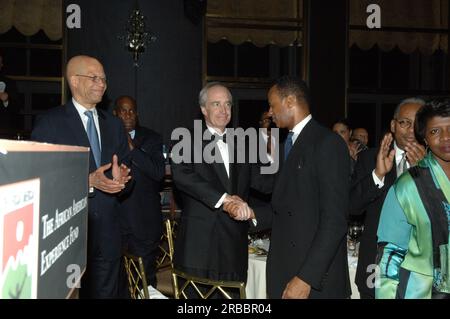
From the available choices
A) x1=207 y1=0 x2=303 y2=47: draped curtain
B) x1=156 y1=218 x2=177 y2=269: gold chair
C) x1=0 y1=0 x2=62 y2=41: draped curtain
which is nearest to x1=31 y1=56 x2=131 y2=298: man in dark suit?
x1=156 y1=218 x2=177 y2=269: gold chair

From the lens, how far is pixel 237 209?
2.53 m

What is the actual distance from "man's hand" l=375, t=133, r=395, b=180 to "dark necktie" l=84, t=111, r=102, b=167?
1.49 metres

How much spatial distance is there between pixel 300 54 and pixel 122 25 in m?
2.72

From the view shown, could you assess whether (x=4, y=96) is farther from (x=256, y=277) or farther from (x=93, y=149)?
(x=256, y=277)

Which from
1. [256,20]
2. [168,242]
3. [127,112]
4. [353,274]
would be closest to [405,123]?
[353,274]

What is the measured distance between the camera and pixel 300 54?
7.77m

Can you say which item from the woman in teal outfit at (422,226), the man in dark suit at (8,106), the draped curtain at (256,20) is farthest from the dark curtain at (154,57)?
the woman in teal outfit at (422,226)

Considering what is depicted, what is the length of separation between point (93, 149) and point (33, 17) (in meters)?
4.95

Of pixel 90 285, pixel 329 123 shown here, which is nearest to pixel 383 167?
pixel 90 285

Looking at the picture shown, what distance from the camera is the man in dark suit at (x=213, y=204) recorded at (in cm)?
266

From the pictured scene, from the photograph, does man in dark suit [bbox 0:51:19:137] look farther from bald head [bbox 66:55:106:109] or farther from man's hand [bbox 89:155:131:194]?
man's hand [bbox 89:155:131:194]

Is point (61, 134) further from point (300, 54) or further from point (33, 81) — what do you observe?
point (300, 54)
